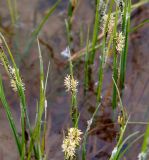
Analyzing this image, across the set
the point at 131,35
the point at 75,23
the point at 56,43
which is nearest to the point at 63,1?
the point at 75,23

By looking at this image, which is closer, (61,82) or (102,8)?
(102,8)

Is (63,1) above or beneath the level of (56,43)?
above

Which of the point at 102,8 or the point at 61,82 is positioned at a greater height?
the point at 102,8

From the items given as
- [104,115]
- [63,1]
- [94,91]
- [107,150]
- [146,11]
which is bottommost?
[107,150]

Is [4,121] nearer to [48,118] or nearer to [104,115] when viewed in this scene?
[48,118]

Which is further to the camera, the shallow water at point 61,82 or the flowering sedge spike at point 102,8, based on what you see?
the shallow water at point 61,82

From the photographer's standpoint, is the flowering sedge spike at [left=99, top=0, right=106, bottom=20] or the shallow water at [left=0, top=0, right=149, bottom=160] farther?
the shallow water at [left=0, top=0, right=149, bottom=160]

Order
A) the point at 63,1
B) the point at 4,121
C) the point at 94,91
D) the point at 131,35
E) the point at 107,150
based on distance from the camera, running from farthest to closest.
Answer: the point at 63,1, the point at 131,35, the point at 94,91, the point at 4,121, the point at 107,150

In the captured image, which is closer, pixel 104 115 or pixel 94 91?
pixel 104 115
